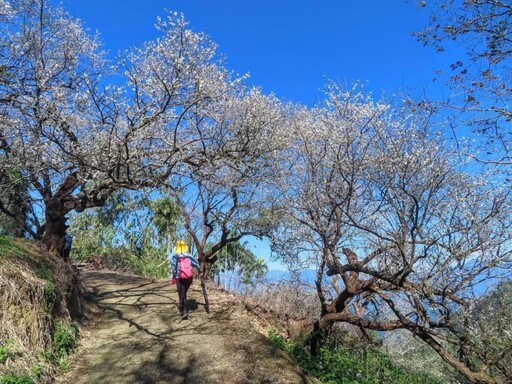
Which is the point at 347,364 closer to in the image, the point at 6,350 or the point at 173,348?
the point at 173,348

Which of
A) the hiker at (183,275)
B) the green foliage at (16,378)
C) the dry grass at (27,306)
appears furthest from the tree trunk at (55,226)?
the green foliage at (16,378)

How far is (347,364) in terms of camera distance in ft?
28.8

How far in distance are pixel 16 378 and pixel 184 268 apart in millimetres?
4366

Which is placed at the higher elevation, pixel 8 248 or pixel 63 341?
pixel 8 248

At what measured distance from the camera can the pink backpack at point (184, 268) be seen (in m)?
9.49

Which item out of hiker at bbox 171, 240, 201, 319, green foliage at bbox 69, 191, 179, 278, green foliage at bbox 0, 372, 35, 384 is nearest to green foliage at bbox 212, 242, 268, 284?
green foliage at bbox 69, 191, 179, 278

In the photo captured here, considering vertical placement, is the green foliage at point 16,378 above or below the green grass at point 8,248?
below

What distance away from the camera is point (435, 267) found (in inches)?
292

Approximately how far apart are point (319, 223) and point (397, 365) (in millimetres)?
4277

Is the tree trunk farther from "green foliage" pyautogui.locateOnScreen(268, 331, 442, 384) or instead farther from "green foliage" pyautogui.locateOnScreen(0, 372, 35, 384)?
"green foliage" pyautogui.locateOnScreen(268, 331, 442, 384)

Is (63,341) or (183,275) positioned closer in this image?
(63,341)

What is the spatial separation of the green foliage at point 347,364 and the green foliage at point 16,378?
4584 mm

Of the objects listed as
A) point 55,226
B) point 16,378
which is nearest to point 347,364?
point 16,378

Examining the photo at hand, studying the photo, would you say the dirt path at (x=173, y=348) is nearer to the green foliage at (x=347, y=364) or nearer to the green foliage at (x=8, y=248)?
the green foliage at (x=347, y=364)
